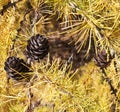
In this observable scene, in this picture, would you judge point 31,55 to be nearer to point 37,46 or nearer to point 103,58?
point 37,46

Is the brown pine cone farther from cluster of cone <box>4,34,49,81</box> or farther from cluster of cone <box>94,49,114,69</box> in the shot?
cluster of cone <box>94,49,114,69</box>

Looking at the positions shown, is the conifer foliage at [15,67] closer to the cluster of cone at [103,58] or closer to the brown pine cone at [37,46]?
→ the brown pine cone at [37,46]

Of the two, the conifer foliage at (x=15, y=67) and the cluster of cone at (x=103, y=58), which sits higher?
the conifer foliage at (x=15, y=67)

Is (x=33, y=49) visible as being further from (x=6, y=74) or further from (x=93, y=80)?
(x=93, y=80)

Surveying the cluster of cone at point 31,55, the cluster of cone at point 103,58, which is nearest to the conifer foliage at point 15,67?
the cluster of cone at point 31,55

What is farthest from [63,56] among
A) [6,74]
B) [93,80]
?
[6,74]

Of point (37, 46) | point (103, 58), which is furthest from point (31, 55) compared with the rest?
point (103, 58)

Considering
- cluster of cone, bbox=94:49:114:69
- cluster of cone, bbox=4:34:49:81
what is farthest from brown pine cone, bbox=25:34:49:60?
cluster of cone, bbox=94:49:114:69

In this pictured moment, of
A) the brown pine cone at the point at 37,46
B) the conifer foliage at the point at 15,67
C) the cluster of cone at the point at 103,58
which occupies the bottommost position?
the cluster of cone at the point at 103,58
